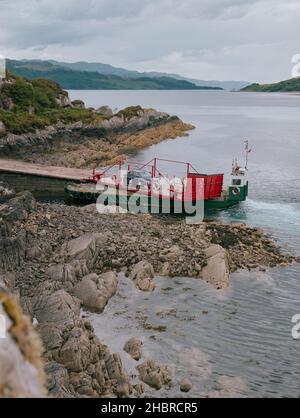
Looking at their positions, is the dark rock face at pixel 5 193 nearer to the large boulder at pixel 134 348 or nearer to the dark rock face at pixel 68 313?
the dark rock face at pixel 68 313

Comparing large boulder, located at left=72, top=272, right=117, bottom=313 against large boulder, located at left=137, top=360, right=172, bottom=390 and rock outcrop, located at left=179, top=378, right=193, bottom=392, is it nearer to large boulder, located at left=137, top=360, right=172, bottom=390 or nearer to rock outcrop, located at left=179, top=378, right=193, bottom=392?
large boulder, located at left=137, top=360, right=172, bottom=390

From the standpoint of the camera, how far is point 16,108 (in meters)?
100

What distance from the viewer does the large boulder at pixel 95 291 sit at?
2691cm

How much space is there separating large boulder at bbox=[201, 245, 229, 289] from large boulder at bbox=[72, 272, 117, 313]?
21.9ft

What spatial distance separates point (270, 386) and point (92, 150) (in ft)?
232

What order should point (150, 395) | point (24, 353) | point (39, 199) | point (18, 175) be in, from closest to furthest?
point (24, 353)
point (150, 395)
point (39, 199)
point (18, 175)

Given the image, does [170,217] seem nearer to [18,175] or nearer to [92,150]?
[18,175]

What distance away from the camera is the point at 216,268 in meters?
31.5

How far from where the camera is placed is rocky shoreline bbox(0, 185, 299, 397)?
20.0 m

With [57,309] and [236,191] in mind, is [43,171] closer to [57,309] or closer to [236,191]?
[236,191]

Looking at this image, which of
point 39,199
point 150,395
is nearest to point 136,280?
point 150,395

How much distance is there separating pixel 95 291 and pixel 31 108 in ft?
271

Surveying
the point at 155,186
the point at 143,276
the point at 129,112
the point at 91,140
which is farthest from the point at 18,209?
the point at 129,112
